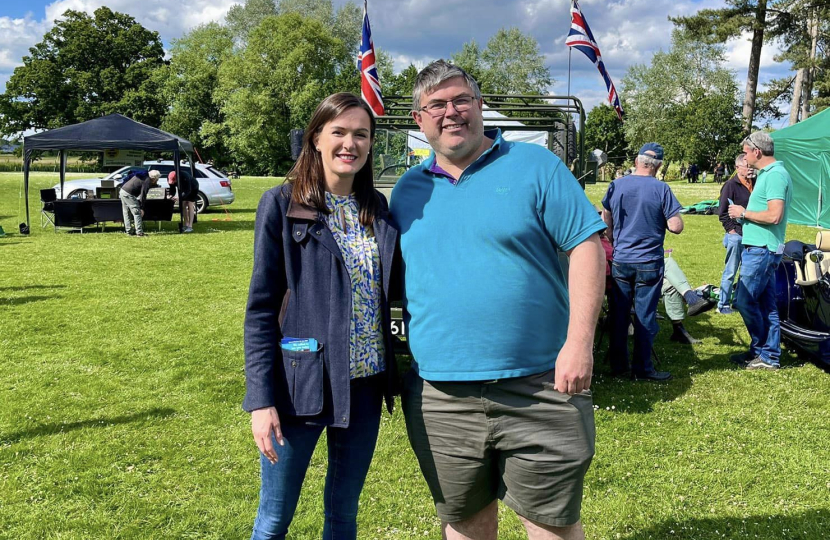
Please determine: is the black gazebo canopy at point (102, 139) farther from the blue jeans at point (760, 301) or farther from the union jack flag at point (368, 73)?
the blue jeans at point (760, 301)

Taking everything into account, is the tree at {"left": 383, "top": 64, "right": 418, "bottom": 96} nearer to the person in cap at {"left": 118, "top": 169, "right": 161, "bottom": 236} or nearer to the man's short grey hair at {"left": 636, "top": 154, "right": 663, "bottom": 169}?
the person in cap at {"left": 118, "top": 169, "right": 161, "bottom": 236}

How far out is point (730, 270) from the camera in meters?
8.32

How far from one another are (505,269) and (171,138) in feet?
52.3

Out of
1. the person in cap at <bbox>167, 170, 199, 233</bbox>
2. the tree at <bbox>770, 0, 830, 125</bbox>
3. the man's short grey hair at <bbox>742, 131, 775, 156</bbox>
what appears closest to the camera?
the man's short grey hair at <bbox>742, 131, 775, 156</bbox>

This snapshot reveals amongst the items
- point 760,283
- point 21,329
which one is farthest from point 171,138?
point 760,283

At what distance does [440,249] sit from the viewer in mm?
2076

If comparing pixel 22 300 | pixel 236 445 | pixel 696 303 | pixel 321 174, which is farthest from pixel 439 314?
pixel 22 300

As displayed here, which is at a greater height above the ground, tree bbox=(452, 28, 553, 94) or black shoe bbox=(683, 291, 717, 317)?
tree bbox=(452, 28, 553, 94)

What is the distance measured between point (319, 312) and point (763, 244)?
16.5 feet

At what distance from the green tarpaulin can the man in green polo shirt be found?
1292 cm

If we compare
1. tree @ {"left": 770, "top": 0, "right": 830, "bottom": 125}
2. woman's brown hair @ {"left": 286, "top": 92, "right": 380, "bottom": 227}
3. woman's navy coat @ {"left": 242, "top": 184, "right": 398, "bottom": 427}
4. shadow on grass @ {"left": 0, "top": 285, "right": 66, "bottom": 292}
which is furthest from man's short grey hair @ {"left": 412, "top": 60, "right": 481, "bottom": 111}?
tree @ {"left": 770, "top": 0, "right": 830, "bottom": 125}

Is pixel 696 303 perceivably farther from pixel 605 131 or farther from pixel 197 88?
pixel 605 131

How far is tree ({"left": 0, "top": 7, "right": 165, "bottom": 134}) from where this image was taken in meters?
54.7

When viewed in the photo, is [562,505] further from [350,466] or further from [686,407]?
[686,407]
